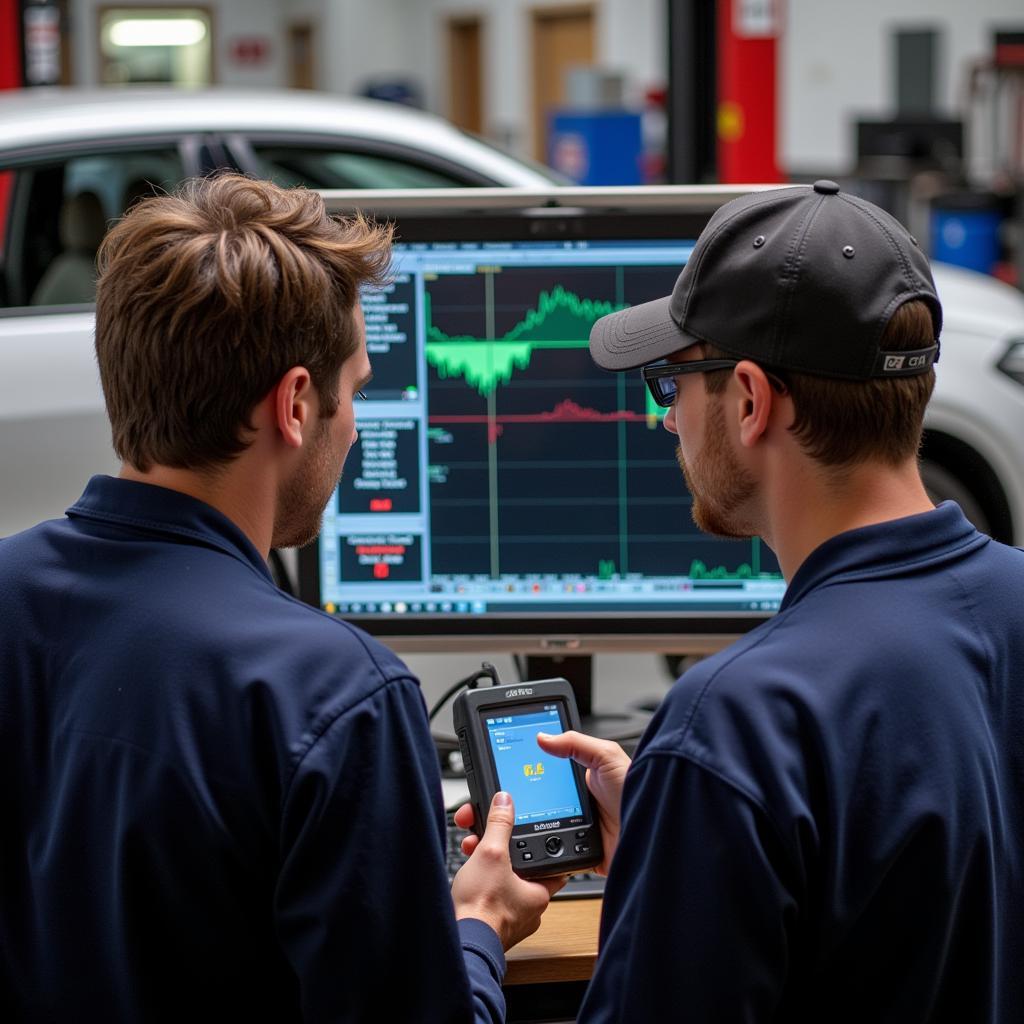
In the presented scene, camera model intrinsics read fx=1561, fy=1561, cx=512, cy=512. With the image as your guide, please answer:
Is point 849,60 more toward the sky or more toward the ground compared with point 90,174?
more toward the sky

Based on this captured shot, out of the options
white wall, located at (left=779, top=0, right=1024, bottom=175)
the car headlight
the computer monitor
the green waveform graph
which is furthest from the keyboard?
white wall, located at (left=779, top=0, right=1024, bottom=175)

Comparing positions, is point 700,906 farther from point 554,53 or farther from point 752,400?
point 554,53

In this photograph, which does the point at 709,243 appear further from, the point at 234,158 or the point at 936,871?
the point at 234,158

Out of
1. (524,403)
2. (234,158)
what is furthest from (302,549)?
(234,158)

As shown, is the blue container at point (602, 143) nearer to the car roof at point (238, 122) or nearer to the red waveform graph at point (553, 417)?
the car roof at point (238, 122)

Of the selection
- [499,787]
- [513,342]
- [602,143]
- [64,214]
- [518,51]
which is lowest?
[499,787]

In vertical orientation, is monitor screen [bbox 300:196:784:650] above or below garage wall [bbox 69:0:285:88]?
below

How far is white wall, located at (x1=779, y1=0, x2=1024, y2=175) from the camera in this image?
12859 millimetres

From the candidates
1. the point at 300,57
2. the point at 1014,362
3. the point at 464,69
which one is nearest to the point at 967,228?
the point at 1014,362

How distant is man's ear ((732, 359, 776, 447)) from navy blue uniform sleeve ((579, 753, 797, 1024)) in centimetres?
26

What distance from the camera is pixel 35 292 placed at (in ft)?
14.1

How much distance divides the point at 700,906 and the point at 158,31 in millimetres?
17309

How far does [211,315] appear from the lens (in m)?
1.14

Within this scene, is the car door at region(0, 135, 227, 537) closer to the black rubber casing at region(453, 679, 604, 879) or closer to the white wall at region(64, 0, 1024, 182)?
the black rubber casing at region(453, 679, 604, 879)
